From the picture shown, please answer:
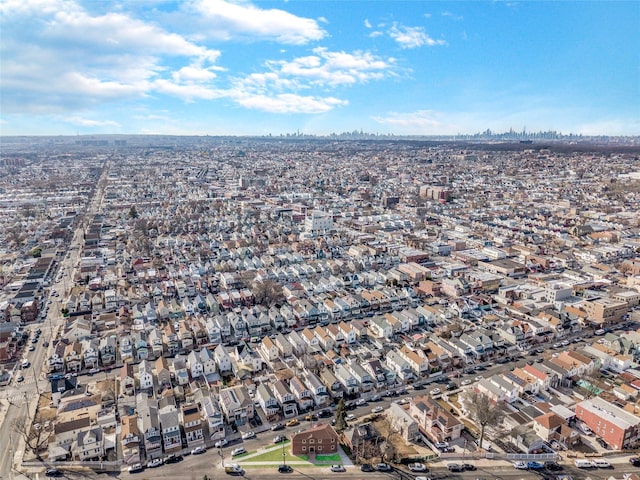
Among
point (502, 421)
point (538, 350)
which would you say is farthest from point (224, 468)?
point (538, 350)

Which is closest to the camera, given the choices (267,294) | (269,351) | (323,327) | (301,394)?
(301,394)

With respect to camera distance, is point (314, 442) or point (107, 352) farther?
point (107, 352)

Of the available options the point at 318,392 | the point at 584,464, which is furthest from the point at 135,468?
the point at 584,464

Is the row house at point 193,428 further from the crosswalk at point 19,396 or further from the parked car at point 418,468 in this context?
the crosswalk at point 19,396

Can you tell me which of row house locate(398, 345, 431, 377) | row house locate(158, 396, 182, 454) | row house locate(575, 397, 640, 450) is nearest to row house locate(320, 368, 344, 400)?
row house locate(398, 345, 431, 377)

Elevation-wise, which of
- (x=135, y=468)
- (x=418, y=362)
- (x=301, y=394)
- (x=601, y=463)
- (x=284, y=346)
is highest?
(x=418, y=362)

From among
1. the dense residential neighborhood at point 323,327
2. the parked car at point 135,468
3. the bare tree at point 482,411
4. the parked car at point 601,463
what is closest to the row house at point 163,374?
the dense residential neighborhood at point 323,327

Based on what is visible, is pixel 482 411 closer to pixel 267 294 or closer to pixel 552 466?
pixel 552 466

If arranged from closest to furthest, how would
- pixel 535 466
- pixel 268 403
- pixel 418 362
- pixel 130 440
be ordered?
pixel 535 466, pixel 130 440, pixel 268 403, pixel 418 362
